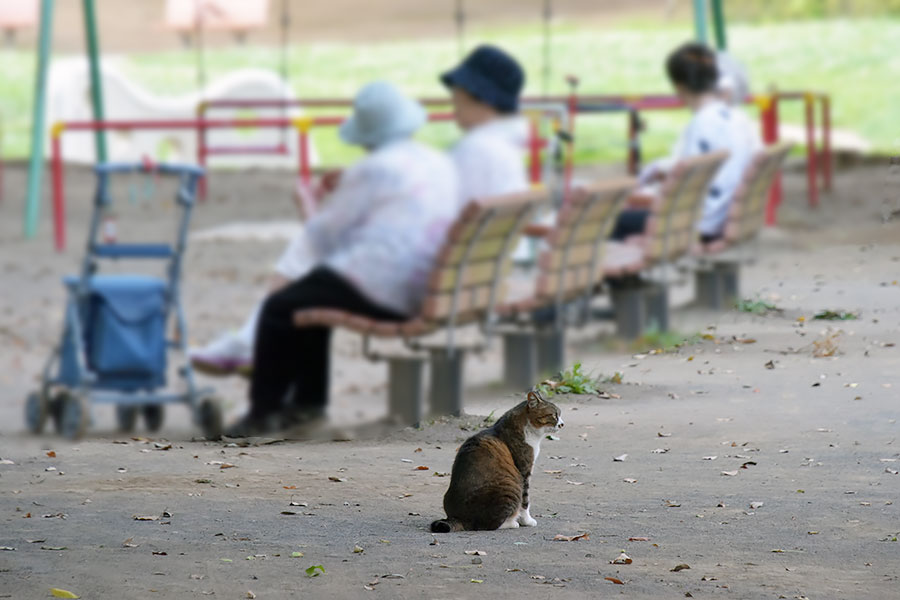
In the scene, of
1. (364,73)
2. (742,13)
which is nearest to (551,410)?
(364,73)

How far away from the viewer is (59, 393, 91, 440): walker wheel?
18.9 feet

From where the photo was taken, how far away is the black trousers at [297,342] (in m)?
5.11

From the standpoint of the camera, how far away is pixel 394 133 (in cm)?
518

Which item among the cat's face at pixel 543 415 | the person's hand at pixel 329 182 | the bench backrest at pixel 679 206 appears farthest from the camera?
the bench backrest at pixel 679 206

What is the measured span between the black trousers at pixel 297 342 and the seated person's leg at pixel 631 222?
2809 millimetres

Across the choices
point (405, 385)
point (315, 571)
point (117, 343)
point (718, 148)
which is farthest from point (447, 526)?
point (718, 148)

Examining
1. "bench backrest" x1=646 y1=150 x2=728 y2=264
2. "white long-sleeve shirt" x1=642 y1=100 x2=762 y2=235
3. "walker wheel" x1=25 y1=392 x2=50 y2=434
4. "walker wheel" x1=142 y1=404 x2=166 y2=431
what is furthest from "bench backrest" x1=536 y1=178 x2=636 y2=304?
"walker wheel" x1=25 y1=392 x2=50 y2=434

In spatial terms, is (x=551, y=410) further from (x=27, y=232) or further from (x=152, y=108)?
(x=152, y=108)

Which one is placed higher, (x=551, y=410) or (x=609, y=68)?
(x=609, y=68)

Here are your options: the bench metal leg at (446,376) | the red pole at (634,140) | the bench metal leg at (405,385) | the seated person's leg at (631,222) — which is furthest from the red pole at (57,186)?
the bench metal leg at (446,376)

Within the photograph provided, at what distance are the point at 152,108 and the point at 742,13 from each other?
12200 millimetres

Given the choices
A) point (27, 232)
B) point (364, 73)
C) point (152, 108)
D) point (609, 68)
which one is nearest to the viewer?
point (27, 232)

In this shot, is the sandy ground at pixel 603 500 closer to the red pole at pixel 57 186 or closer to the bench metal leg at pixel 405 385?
the bench metal leg at pixel 405 385

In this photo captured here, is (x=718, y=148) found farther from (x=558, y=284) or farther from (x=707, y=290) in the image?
(x=558, y=284)
